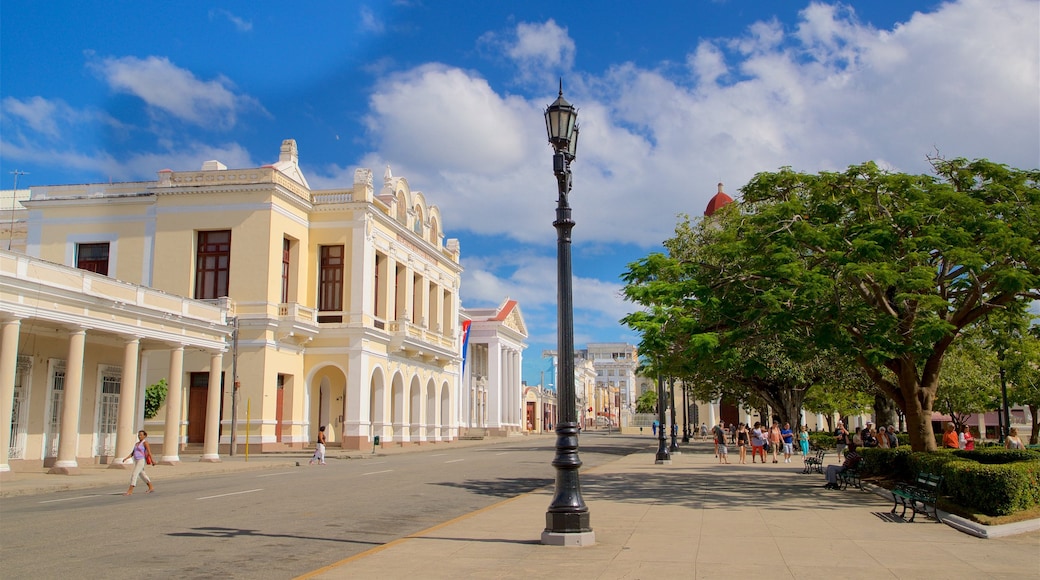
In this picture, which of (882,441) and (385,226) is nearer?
(882,441)

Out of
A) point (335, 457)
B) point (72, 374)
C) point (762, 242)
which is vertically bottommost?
point (335, 457)

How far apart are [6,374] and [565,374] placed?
18.0 m

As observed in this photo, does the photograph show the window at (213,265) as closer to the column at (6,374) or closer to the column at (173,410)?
the column at (173,410)

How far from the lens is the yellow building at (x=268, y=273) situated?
38.3 meters

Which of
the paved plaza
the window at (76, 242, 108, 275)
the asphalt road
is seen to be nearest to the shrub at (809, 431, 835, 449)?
the asphalt road

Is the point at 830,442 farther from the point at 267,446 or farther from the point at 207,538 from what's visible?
the point at 207,538

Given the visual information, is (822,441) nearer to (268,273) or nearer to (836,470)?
(836,470)

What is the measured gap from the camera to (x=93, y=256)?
41781 millimetres

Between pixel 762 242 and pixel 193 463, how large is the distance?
895 inches

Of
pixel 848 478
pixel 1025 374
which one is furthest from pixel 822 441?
pixel 848 478

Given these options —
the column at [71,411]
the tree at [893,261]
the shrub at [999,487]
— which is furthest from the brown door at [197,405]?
the shrub at [999,487]

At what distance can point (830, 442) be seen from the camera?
141ft

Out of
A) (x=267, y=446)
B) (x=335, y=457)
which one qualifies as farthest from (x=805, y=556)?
(x=267, y=446)

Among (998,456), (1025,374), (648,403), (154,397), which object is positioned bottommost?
(998,456)
